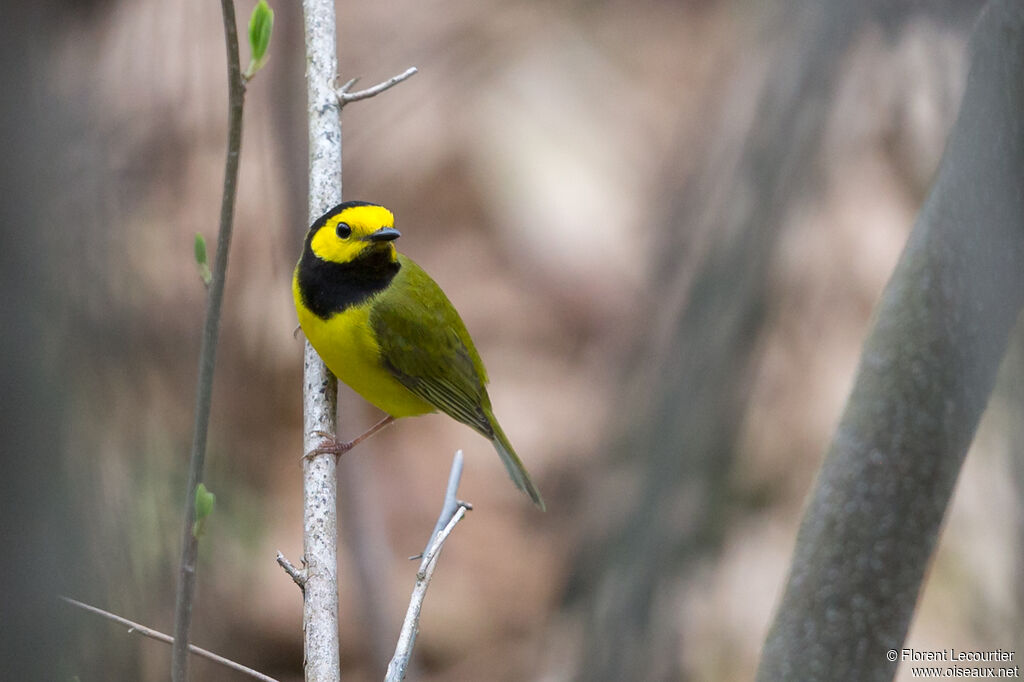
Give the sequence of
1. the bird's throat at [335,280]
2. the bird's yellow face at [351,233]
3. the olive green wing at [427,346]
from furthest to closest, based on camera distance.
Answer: the olive green wing at [427,346], the bird's throat at [335,280], the bird's yellow face at [351,233]

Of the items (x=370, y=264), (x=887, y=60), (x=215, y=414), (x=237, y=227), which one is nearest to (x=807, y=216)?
(x=887, y=60)

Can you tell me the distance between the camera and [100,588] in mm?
1238

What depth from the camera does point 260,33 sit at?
1916 mm

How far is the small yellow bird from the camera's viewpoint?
3361mm

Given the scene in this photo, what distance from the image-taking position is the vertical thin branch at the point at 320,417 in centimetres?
232

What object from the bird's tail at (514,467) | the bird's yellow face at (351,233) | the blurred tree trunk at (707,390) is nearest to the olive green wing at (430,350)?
the bird's tail at (514,467)

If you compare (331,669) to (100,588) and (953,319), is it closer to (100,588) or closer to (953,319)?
(100,588)

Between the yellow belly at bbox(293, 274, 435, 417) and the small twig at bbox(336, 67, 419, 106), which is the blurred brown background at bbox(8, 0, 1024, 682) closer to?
the yellow belly at bbox(293, 274, 435, 417)

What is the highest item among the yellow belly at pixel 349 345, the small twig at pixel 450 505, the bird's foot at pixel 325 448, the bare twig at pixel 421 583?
the yellow belly at pixel 349 345

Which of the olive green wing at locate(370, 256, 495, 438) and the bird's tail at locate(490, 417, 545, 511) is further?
the bird's tail at locate(490, 417, 545, 511)

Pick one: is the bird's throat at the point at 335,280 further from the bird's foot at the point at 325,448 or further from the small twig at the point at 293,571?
the small twig at the point at 293,571

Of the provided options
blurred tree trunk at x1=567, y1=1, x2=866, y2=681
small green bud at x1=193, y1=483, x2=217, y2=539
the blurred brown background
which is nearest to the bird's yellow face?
the blurred brown background

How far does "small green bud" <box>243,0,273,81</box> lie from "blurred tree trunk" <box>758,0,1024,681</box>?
1.24 meters

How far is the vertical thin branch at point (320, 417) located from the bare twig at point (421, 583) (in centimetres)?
18
